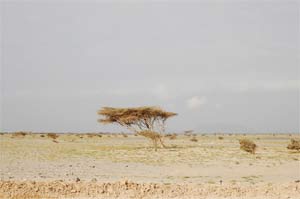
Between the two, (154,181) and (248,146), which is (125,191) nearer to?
(154,181)

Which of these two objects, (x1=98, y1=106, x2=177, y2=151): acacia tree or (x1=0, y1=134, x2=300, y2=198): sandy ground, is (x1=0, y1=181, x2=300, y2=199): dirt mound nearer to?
(x1=0, y1=134, x2=300, y2=198): sandy ground

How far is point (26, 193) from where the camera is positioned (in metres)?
12.0

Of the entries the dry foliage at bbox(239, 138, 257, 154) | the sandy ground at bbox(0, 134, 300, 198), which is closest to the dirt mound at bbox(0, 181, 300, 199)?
the sandy ground at bbox(0, 134, 300, 198)

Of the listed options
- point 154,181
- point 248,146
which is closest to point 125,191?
point 154,181

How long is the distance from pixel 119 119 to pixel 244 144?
11.5 metres

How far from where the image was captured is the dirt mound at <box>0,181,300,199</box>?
39.4ft

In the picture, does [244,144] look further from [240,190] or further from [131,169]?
[240,190]

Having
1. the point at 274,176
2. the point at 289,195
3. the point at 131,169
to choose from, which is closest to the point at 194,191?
the point at 289,195

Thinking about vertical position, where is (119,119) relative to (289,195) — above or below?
above

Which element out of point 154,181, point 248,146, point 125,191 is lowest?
point 154,181

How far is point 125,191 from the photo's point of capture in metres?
12.4

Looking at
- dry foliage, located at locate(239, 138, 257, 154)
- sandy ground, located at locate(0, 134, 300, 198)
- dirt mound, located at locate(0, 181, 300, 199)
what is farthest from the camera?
dry foliage, located at locate(239, 138, 257, 154)

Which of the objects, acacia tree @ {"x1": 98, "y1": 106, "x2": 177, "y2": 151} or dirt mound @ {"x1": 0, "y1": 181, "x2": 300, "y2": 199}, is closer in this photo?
dirt mound @ {"x1": 0, "y1": 181, "x2": 300, "y2": 199}

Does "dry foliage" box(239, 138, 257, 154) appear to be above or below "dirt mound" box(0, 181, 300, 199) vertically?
above
